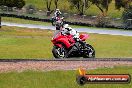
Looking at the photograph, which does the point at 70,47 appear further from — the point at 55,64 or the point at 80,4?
the point at 80,4

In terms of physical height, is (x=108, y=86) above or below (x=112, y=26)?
above

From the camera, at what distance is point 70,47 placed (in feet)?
60.7

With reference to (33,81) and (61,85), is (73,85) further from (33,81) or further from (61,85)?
(33,81)

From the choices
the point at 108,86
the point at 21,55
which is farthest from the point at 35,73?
the point at 21,55

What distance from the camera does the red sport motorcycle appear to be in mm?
18328

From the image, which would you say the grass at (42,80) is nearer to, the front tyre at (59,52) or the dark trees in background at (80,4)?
the front tyre at (59,52)

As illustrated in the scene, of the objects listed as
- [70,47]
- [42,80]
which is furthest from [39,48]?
[42,80]

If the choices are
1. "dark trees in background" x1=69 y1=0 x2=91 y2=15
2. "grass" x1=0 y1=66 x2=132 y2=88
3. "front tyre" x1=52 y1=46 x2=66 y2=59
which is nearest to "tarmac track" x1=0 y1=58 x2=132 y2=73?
"grass" x1=0 y1=66 x2=132 y2=88

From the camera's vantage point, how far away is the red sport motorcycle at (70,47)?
1833 cm

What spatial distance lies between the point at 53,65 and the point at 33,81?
110 inches

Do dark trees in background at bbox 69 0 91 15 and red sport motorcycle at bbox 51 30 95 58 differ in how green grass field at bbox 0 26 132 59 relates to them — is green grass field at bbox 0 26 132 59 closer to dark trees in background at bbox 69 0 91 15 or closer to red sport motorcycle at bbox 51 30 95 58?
red sport motorcycle at bbox 51 30 95 58

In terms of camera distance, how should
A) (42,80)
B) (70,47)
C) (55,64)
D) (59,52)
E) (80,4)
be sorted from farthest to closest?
1. (80,4)
2. (59,52)
3. (70,47)
4. (55,64)
5. (42,80)

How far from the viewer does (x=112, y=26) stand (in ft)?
176

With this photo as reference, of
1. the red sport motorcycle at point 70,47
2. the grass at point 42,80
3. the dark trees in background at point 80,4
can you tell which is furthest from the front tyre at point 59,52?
the dark trees in background at point 80,4
